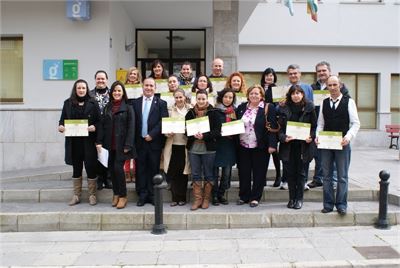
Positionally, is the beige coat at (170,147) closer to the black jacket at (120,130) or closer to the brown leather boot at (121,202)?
the black jacket at (120,130)

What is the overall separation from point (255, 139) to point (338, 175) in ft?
4.73

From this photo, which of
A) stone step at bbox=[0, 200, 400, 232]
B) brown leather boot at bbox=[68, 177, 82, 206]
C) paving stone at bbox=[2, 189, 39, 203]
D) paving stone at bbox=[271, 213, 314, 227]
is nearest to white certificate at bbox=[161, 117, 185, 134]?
stone step at bbox=[0, 200, 400, 232]

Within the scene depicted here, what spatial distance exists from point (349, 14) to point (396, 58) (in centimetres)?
285

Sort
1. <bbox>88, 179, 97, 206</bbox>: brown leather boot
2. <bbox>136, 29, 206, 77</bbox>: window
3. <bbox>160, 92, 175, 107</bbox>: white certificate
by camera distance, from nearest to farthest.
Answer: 1. <bbox>88, 179, 97, 206</bbox>: brown leather boot
2. <bbox>160, 92, 175, 107</bbox>: white certificate
3. <bbox>136, 29, 206, 77</bbox>: window

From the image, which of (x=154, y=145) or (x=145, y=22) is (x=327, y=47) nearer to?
(x=145, y=22)

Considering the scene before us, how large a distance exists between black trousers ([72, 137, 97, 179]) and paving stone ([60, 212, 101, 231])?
2.42ft

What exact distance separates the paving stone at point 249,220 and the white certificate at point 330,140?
1.44 meters

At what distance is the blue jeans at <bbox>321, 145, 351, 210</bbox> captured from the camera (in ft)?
22.0

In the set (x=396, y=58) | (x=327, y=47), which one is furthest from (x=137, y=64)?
(x=396, y=58)

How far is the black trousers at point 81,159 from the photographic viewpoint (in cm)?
717

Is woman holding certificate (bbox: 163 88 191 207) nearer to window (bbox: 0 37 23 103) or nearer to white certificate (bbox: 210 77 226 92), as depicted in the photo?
white certificate (bbox: 210 77 226 92)

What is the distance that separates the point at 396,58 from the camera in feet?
59.7

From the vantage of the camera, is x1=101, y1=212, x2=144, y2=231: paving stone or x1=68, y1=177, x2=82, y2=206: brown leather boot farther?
x1=68, y1=177, x2=82, y2=206: brown leather boot

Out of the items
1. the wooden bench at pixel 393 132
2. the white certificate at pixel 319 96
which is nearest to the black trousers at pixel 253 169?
the white certificate at pixel 319 96
